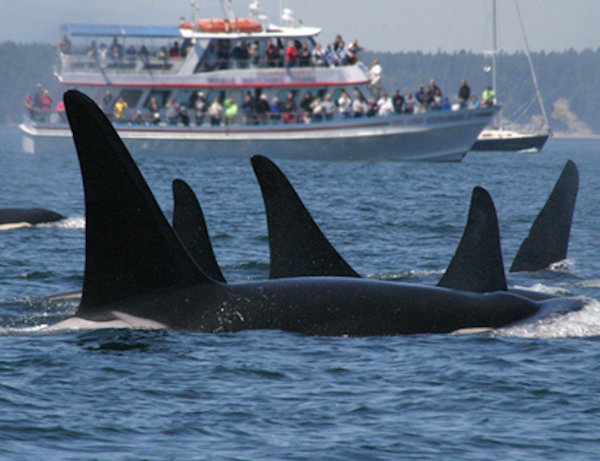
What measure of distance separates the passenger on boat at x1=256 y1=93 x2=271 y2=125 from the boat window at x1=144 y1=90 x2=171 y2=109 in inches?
174

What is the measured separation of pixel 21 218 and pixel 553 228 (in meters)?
9.58

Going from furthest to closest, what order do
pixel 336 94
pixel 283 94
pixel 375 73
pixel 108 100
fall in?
1. pixel 375 73
2. pixel 108 100
3. pixel 283 94
4. pixel 336 94

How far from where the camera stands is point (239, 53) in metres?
48.0

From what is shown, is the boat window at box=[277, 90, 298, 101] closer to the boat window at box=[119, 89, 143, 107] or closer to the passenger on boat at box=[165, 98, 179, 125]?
the passenger on boat at box=[165, 98, 179, 125]

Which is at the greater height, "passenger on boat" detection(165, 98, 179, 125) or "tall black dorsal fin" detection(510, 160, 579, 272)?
"tall black dorsal fin" detection(510, 160, 579, 272)

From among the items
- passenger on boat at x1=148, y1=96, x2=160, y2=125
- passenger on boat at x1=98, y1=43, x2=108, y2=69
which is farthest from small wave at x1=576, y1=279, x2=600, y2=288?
passenger on boat at x1=98, y1=43, x2=108, y2=69

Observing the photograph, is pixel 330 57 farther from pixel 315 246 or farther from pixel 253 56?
pixel 315 246

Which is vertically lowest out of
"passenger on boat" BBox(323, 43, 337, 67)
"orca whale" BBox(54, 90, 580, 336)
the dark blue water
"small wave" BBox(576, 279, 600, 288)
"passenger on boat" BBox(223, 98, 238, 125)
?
"passenger on boat" BBox(223, 98, 238, 125)

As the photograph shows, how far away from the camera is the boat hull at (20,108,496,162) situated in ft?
155

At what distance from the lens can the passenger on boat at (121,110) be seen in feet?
159

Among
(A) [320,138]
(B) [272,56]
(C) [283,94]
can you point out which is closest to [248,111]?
(C) [283,94]

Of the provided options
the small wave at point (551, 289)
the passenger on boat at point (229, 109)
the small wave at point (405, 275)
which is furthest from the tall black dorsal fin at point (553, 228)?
the passenger on boat at point (229, 109)

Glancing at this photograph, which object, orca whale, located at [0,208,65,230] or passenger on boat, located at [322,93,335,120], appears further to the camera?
passenger on boat, located at [322,93,335,120]

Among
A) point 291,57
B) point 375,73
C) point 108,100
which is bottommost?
point 108,100
